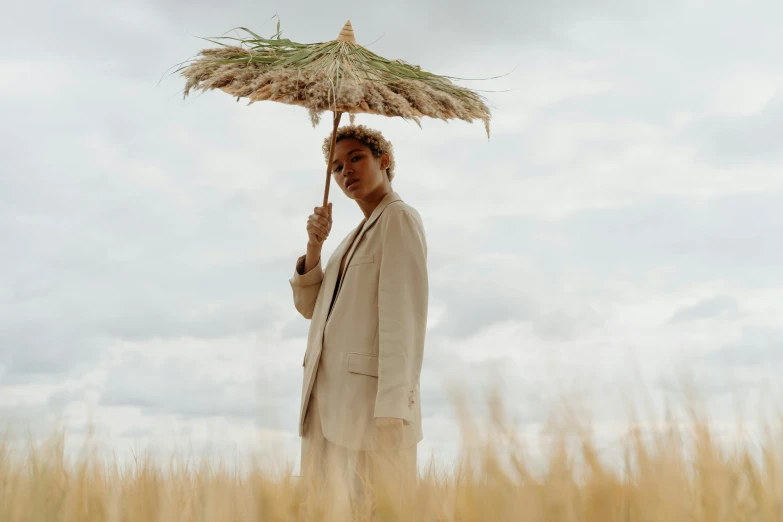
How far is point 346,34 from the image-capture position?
12.8 ft

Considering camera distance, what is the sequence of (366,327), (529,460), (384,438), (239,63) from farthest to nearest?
(239,63) < (366,327) < (384,438) < (529,460)

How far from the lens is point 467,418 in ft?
5.45

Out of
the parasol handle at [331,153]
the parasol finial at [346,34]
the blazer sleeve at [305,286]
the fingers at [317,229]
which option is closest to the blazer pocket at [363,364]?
the blazer sleeve at [305,286]

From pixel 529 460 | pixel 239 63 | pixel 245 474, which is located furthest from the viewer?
pixel 239 63

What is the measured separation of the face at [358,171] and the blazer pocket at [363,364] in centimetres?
91

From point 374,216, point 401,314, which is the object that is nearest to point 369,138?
point 374,216

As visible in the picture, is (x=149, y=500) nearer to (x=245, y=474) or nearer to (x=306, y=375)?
(x=245, y=474)

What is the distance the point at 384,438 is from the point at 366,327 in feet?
1.77

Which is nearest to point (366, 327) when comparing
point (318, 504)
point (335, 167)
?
point (335, 167)

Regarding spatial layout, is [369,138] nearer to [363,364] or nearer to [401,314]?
[401,314]

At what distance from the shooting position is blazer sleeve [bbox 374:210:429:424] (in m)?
3.11

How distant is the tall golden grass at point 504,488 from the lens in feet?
5.34

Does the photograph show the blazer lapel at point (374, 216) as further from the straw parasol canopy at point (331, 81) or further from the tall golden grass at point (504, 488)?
the tall golden grass at point (504, 488)

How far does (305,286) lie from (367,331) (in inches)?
28.0
